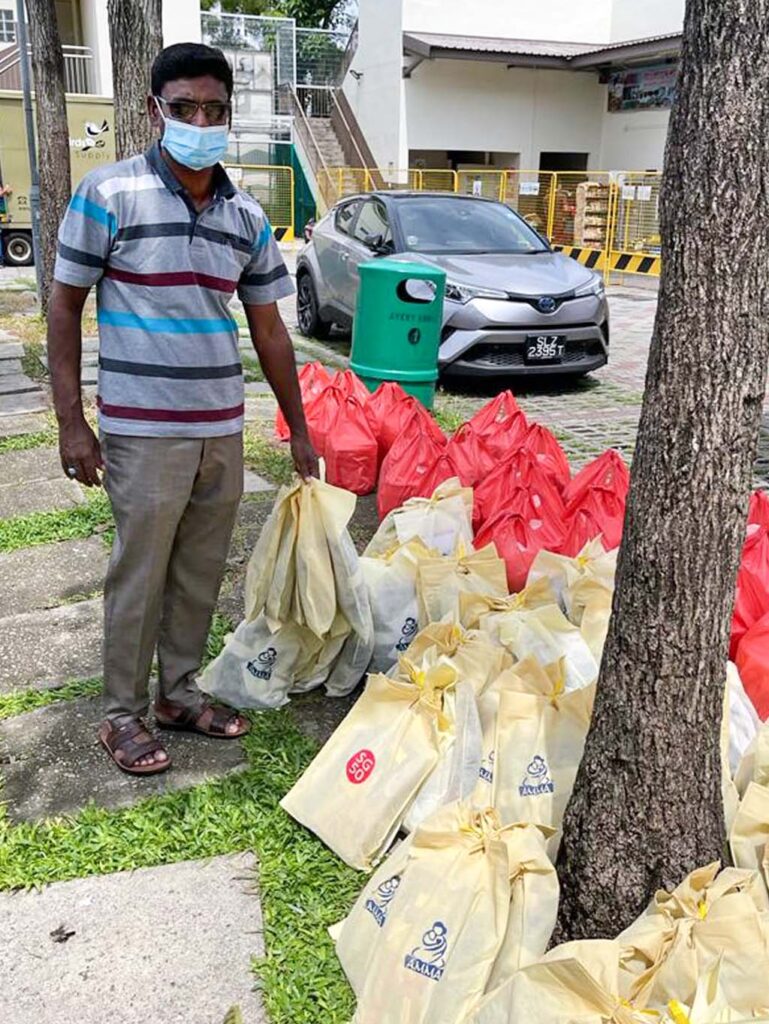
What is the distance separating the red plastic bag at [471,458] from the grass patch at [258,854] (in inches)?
74.4

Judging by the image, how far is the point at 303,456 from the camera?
3.14 meters

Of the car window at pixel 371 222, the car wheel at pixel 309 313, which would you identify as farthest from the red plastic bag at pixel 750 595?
the car wheel at pixel 309 313

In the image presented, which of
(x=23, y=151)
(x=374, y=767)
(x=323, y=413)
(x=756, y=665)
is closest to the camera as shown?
(x=374, y=767)

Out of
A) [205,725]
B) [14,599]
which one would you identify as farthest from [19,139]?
[205,725]

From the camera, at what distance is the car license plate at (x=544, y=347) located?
25.5 ft

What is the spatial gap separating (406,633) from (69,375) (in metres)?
1.41

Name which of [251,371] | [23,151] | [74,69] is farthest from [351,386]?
[74,69]

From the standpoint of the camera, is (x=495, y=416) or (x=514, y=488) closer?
(x=514, y=488)

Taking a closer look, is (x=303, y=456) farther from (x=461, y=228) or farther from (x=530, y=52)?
(x=530, y=52)

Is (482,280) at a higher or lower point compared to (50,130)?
lower

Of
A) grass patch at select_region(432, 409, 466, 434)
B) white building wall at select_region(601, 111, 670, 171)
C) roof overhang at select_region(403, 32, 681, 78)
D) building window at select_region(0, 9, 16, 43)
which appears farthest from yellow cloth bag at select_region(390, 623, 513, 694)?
building window at select_region(0, 9, 16, 43)

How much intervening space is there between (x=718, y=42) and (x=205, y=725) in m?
2.32

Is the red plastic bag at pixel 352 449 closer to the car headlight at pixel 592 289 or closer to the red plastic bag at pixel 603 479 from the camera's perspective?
the red plastic bag at pixel 603 479

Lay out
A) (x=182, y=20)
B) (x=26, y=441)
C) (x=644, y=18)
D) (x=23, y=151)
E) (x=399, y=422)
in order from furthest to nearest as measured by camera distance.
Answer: (x=182, y=20), (x=644, y=18), (x=23, y=151), (x=26, y=441), (x=399, y=422)
